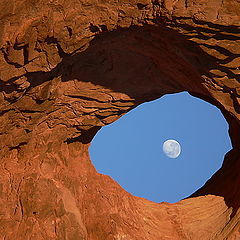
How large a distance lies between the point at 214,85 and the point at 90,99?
167cm

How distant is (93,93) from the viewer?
4.41m

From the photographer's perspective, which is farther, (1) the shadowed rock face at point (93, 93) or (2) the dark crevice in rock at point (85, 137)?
(2) the dark crevice in rock at point (85, 137)

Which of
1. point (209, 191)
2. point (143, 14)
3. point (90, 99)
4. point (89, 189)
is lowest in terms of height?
point (209, 191)

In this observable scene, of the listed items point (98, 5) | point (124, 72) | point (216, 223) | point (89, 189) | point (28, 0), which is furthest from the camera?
point (89, 189)

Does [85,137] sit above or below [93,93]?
below

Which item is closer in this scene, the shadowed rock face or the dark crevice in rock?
the shadowed rock face

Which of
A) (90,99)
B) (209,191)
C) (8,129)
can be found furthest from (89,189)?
(209,191)

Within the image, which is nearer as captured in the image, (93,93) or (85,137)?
(93,93)

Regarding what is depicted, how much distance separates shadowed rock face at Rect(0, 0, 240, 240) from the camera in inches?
118

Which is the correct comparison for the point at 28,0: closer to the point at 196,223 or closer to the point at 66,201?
the point at 66,201

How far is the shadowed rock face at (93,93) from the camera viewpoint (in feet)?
9.83

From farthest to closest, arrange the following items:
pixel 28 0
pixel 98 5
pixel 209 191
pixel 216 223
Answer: pixel 209 191, pixel 216 223, pixel 98 5, pixel 28 0

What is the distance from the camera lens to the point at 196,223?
505cm

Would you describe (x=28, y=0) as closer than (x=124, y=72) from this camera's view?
Yes
